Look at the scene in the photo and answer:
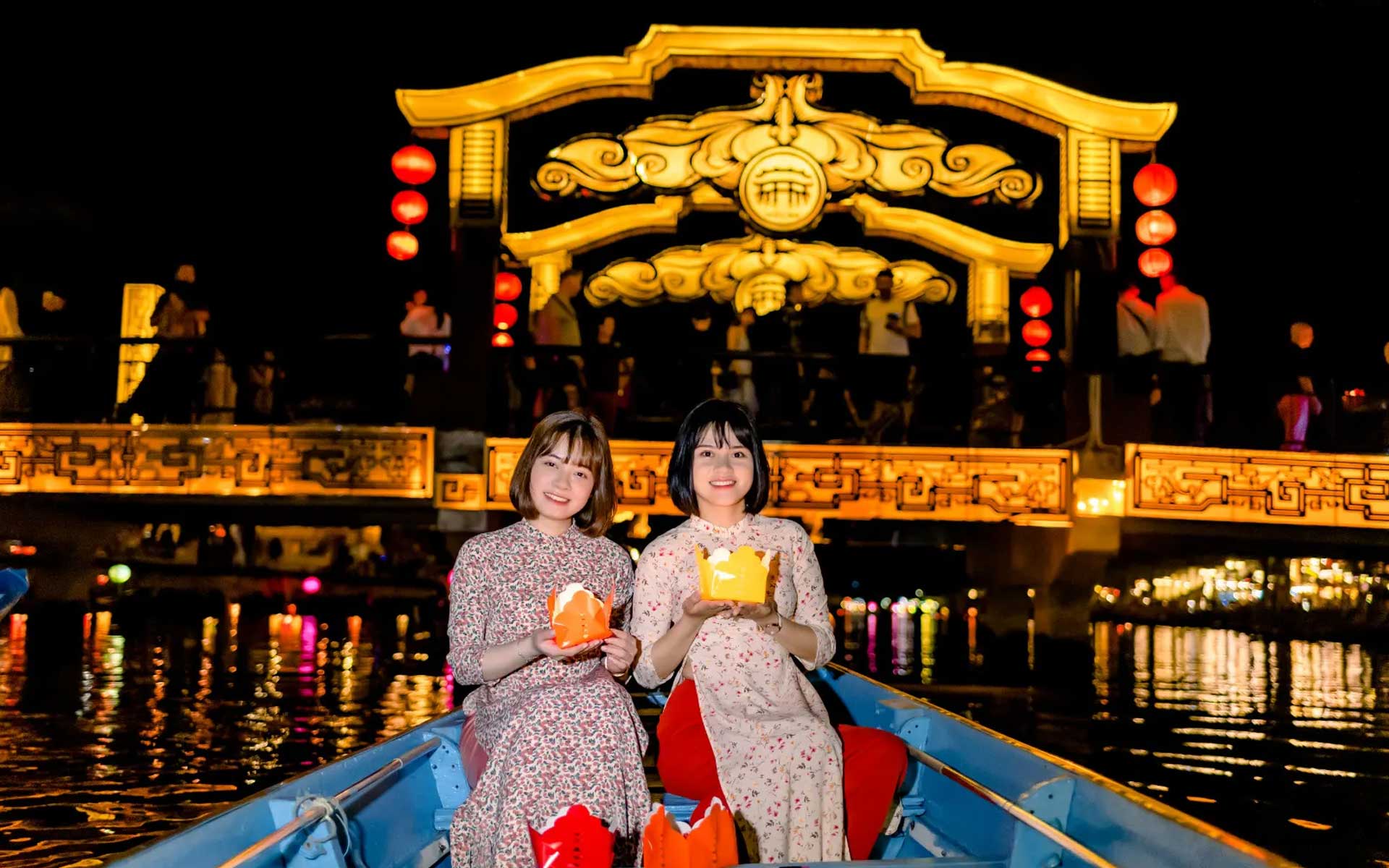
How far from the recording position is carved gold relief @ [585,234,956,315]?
40.9 ft

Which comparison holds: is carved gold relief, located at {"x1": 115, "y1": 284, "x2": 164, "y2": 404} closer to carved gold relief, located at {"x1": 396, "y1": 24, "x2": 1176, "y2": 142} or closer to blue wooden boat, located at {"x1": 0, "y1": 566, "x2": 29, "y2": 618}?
carved gold relief, located at {"x1": 396, "y1": 24, "x2": 1176, "y2": 142}

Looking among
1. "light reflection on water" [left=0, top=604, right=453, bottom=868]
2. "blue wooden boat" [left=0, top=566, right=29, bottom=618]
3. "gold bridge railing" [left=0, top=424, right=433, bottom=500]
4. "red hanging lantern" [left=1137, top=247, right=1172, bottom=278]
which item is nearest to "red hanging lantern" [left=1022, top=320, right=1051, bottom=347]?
"red hanging lantern" [left=1137, top=247, right=1172, bottom=278]

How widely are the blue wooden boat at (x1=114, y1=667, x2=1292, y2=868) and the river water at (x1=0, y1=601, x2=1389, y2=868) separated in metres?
0.89

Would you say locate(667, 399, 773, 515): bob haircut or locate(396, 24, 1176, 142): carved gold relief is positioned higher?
locate(396, 24, 1176, 142): carved gold relief

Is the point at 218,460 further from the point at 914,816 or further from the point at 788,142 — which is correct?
the point at 914,816

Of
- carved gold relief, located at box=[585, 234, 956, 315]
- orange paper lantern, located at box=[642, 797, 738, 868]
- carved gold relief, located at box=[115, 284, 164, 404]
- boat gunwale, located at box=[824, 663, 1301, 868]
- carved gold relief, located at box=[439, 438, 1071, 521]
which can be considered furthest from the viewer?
carved gold relief, located at box=[115, 284, 164, 404]

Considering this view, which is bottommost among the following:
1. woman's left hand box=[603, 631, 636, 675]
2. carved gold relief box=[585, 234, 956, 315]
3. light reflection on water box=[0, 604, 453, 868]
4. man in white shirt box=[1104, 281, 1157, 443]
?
light reflection on water box=[0, 604, 453, 868]

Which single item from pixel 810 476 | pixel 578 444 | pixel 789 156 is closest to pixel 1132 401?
pixel 810 476

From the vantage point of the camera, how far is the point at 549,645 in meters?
2.95

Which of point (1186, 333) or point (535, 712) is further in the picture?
point (1186, 333)

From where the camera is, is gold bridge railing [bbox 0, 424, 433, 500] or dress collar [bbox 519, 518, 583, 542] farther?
gold bridge railing [bbox 0, 424, 433, 500]

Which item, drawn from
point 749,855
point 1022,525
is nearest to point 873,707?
point 749,855

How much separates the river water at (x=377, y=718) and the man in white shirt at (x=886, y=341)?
2.59m

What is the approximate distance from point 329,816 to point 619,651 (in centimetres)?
84
